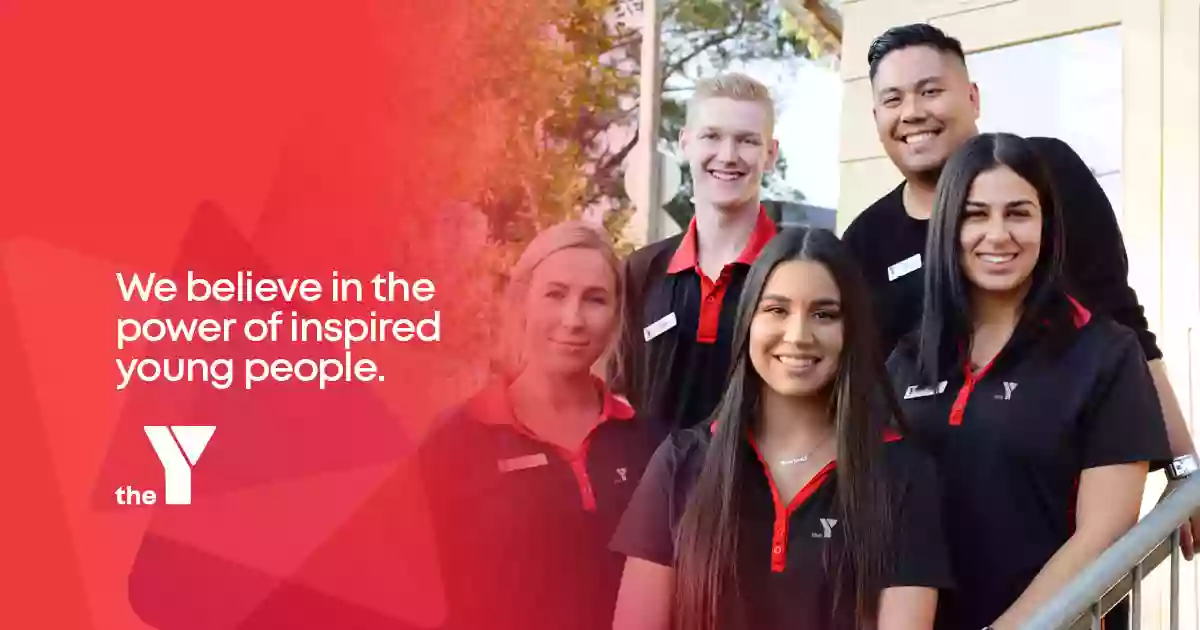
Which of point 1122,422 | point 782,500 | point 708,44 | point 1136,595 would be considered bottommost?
point 1136,595

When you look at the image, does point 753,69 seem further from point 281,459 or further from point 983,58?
point 281,459

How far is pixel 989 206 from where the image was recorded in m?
1.86

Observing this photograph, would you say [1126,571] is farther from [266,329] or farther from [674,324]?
[266,329]

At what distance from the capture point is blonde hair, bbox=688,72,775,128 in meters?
1.98

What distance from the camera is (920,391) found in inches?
73.7

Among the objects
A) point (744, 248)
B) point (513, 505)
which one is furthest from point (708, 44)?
point (513, 505)

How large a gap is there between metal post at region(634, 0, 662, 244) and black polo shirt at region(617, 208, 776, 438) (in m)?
0.05

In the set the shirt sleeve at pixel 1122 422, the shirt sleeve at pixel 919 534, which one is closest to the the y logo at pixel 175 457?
the shirt sleeve at pixel 919 534

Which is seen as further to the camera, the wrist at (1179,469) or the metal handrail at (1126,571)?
the wrist at (1179,469)

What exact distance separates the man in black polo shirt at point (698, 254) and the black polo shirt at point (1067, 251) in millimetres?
190

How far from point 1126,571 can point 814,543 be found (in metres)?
0.43

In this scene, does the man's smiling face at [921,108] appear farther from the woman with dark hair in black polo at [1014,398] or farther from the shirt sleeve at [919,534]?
the shirt sleeve at [919,534]

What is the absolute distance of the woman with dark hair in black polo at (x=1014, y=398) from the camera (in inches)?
69.8

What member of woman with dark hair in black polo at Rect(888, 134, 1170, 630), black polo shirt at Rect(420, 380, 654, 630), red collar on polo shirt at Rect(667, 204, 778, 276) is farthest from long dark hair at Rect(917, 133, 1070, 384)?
black polo shirt at Rect(420, 380, 654, 630)
